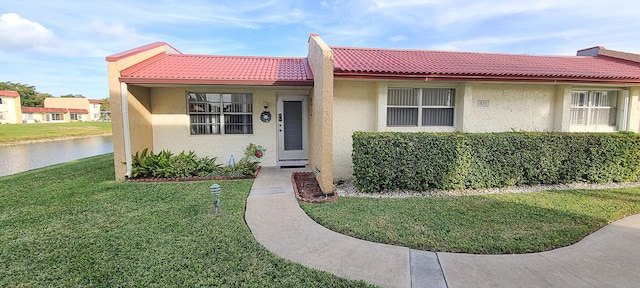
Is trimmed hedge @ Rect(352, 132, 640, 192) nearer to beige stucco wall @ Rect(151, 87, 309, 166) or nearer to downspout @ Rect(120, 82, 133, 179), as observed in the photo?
beige stucco wall @ Rect(151, 87, 309, 166)

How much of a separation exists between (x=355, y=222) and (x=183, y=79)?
6332 millimetres

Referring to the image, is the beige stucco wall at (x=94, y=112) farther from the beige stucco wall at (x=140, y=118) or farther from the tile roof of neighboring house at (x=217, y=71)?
the beige stucco wall at (x=140, y=118)

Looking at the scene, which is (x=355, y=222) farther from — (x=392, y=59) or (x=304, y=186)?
(x=392, y=59)

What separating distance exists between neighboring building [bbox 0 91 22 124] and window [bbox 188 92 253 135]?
61.6 m

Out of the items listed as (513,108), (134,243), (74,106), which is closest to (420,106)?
(513,108)

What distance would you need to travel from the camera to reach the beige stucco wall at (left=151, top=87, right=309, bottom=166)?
9.19 m

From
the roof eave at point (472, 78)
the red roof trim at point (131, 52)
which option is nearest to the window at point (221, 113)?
the red roof trim at point (131, 52)

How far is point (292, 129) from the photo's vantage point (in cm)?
998

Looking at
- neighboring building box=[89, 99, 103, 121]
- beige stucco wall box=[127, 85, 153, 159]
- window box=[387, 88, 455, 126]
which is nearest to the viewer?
beige stucco wall box=[127, 85, 153, 159]

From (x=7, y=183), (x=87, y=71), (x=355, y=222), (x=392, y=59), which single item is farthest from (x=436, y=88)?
(x=87, y=71)

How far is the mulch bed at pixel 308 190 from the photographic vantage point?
6.20 m

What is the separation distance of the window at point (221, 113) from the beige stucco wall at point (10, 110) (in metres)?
62.5

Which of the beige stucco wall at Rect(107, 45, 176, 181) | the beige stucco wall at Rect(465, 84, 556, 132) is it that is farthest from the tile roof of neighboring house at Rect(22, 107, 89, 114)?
the beige stucco wall at Rect(465, 84, 556, 132)

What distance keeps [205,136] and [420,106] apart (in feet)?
23.0
